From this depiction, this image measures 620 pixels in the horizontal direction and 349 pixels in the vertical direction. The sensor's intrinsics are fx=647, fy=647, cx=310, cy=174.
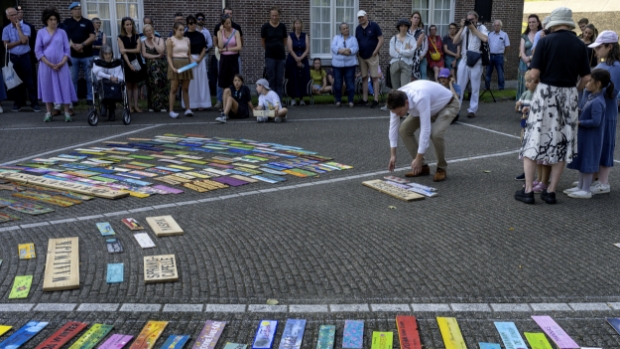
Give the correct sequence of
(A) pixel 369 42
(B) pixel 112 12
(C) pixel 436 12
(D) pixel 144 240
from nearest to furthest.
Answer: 1. (D) pixel 144 240
2. (A) pixel 369 42
3. (B) pixel 112 12
4. (C) pixel 436 12

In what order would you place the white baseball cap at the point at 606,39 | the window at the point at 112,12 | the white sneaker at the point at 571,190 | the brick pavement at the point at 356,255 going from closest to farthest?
the brick pavement at the point at 356,255, the white baseball cap at the point at 606,39, the white sneaker at the point at 571,190, the window at the point at 112,12

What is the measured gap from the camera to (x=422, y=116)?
7.70m

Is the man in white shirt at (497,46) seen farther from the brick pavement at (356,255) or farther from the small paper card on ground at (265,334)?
the small paper card on ground at (265,334)

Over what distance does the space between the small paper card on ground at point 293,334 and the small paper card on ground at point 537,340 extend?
4.70ft

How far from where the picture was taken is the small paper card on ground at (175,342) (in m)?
3.95

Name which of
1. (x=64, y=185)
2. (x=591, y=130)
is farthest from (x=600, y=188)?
(x=64, y=185)

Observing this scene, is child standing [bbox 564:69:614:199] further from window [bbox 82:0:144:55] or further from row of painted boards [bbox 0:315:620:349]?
window [bbox 82:0:144:55]

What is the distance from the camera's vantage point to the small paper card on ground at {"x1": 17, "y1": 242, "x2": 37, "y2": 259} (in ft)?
17.4

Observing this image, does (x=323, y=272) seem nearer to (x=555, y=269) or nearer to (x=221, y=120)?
(x=555, y=269)

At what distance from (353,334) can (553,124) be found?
3.94m

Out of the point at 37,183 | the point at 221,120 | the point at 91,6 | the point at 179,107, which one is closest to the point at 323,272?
the point at 37,183

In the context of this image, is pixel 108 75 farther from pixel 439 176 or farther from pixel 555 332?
pixel 555 332

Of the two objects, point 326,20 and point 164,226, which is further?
point 326,20

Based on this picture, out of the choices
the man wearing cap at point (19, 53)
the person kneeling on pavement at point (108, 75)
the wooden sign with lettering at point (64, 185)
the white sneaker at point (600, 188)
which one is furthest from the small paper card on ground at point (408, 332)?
the man wearing cap at point (19, 53)
